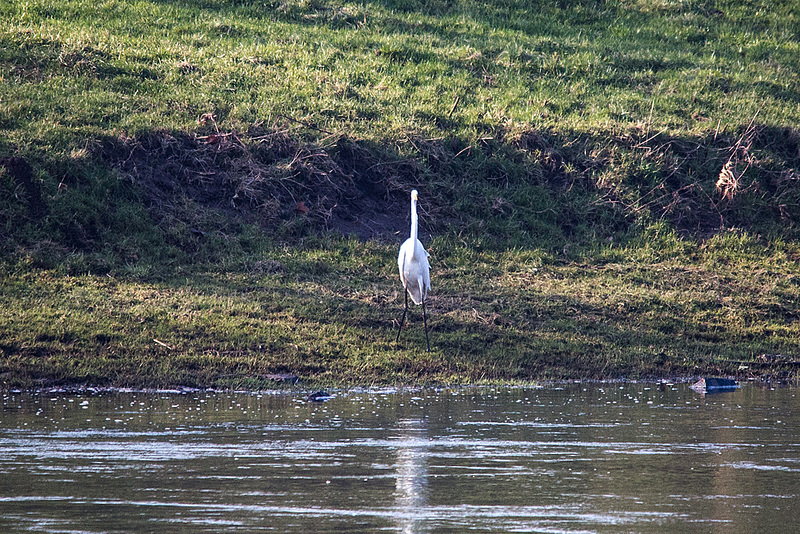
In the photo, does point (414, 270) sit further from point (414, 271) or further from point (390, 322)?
point (390, 322)

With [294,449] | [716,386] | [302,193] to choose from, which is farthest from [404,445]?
[302,193]

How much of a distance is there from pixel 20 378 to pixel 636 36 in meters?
17.9

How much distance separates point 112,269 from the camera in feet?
43.3

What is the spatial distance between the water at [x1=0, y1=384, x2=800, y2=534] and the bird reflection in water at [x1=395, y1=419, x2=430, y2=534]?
2 centimetres

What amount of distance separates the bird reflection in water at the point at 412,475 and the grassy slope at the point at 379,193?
2747 mm

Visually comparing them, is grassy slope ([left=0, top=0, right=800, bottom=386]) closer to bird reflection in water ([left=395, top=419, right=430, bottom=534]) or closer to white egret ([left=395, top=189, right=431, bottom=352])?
white egret ([left=395, top=189, right=431, bottom=352])

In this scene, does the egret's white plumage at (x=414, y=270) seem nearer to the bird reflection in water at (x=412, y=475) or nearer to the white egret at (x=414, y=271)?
the white egret at (x=414, y=271)

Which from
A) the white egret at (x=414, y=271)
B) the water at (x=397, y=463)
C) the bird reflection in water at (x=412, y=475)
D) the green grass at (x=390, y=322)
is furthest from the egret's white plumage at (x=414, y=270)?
the bird reflection in water at (x=412, y=475)

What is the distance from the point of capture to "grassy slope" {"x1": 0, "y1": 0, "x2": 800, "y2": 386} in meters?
11.5

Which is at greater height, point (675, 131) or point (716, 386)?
point (675, 131)

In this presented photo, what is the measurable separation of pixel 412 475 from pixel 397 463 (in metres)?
0.34

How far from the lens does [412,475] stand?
22.0ft

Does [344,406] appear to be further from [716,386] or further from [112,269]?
[112,269]

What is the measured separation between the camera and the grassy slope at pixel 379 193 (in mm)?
11500
